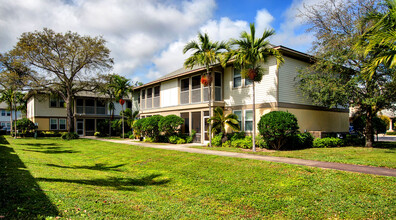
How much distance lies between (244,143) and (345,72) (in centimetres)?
781

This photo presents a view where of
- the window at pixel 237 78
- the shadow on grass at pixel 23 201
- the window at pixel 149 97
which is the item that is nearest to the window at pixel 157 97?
the window at pixel 149 97

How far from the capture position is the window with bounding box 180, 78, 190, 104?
2219 centimetres

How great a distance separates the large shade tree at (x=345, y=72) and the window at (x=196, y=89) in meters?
7.99

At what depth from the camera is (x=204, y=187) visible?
7227mm

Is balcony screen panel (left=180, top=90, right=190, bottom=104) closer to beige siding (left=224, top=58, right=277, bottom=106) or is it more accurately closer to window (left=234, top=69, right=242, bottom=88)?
beige siding (left=224, top=58, right=277, bottom=106)

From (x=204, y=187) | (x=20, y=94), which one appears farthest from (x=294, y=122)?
(x=20, y=94)

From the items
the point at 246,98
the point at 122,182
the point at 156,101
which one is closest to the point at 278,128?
the point at 246,98

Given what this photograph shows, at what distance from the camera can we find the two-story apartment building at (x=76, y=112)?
3675 cm

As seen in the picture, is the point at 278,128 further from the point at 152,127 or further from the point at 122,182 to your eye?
the point at 152,127

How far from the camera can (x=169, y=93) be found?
24609mm

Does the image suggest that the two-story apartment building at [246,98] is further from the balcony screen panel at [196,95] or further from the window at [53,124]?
the window at [53,124]

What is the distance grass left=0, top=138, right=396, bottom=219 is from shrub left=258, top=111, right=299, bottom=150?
15.6 feet

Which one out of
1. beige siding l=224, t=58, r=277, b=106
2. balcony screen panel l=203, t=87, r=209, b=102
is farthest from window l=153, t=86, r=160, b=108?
beige siding l=224, t=58, r=277, b=106

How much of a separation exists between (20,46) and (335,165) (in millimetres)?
29595
